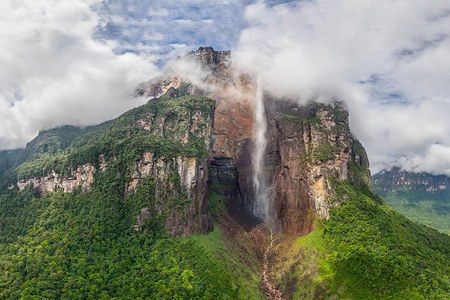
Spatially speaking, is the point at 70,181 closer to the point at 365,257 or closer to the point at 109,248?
the point at 109,248

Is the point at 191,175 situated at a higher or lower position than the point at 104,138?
lower

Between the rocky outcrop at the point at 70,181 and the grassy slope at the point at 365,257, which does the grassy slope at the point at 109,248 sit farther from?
the grassy slope at the point at 365,257

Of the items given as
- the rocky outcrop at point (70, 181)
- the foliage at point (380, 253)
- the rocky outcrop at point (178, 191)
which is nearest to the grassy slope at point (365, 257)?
the foliage at point (380, 253)

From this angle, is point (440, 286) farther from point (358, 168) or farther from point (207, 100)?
point (207, 100)

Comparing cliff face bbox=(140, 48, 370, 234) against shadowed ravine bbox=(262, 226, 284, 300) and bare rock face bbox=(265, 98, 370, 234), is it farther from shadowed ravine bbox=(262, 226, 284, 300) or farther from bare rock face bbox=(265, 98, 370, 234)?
shadowed ravine bbox=(262, 226, 284, 300)

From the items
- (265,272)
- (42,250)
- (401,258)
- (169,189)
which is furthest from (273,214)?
(42,250)
